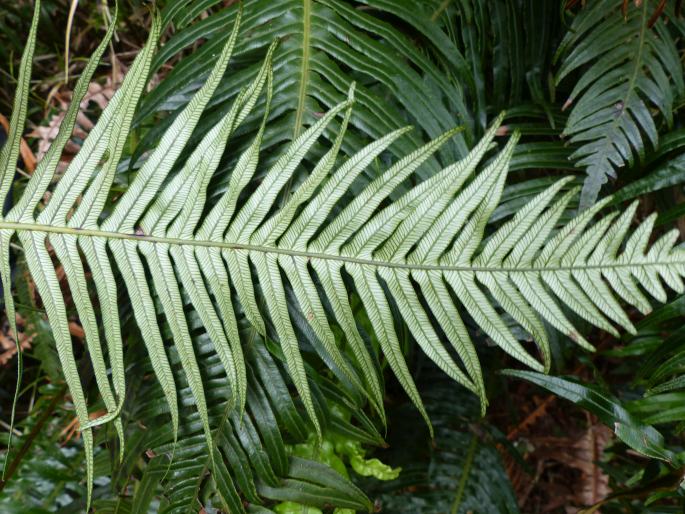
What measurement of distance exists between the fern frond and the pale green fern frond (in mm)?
345

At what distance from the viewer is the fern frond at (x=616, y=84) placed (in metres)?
1.30

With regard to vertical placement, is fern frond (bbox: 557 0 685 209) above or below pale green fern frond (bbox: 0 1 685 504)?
above

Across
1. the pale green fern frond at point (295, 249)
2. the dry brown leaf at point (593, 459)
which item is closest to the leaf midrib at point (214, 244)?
the pale green fern frond at point (295, 249)

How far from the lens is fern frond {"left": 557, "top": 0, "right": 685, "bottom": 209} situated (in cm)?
130

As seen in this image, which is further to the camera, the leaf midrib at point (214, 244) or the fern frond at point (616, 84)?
the fern frond at point (616, 84)

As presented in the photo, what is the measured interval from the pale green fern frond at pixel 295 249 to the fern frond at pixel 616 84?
0.35m

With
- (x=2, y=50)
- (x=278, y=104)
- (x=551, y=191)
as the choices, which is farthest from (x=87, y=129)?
(x=551, y=191)

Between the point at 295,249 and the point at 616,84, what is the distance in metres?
0.84

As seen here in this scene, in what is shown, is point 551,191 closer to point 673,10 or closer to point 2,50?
point 673,10

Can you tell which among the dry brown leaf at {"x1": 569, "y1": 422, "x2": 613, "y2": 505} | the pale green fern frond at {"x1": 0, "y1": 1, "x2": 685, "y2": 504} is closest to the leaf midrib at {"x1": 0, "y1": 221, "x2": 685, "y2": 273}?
the pale green fern frond at {"x1": 0, "y1": 1, "x2": 685, "y2": 504}

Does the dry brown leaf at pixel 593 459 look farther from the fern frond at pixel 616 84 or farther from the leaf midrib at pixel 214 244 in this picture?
the leaf midrib at pixel 214 244

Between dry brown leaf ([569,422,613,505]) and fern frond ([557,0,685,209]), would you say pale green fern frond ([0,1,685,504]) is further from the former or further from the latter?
dry brown leaf ([569,422,613,505])

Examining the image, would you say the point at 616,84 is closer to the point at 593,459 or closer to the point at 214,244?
the point at 214,244

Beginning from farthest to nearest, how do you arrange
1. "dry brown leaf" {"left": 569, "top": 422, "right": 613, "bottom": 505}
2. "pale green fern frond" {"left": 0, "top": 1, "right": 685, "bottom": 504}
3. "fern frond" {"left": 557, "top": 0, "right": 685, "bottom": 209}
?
"dry brown leaf" {"left": 569, "top": 422, "right": 613, "bottom": 505} < "fern frond" {"left": 557, "top": 0, "right": 685, "bottom": 209} < "pale green fern frond" {"left": 0, "top": 1, "right": 685, "bottom": 504}
